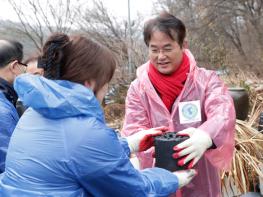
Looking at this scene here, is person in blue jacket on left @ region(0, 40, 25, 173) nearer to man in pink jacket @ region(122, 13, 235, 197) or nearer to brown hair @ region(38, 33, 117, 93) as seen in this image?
man in pink jacket @ region(122, 13, 235, 197)

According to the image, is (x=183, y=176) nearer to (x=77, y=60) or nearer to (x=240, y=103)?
(x=77, y=60)

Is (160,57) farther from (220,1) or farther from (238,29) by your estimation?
(238,29)

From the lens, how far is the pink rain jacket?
1895 mm

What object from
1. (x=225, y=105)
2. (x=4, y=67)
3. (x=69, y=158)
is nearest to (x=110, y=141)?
(x=69, y=158)

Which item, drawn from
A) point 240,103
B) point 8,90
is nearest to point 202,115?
point 8,90

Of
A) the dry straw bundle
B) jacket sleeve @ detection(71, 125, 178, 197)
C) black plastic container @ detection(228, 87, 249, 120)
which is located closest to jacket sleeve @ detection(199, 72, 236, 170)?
jacket sleeve @ detection(71, 125, 178, 197)

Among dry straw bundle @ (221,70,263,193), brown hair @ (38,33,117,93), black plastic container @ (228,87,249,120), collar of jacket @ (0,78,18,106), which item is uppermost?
brown hair @ (38,33,117,93)

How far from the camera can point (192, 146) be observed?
5.53ft

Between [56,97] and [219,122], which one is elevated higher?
[56,97]

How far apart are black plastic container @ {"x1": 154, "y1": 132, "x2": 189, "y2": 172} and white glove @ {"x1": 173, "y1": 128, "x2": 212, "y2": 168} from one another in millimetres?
18

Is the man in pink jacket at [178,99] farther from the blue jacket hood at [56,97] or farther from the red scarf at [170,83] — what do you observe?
the blue jacket hood at [56,97]

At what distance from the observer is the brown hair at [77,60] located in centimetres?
141

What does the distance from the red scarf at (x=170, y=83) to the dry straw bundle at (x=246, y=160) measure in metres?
1.77

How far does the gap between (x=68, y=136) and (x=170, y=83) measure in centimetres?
82
